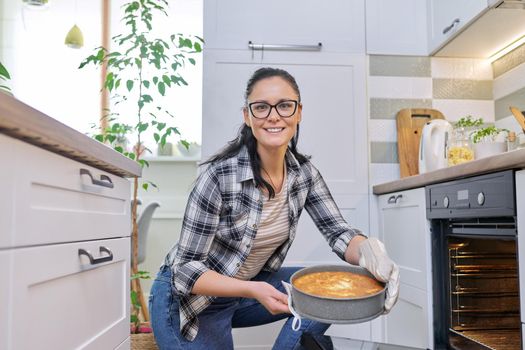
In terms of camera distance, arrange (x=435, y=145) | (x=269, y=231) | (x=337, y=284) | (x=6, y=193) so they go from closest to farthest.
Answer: (x=6, y=193) < (x=337, y=284) < (x=269, y=231) < (x=435, y=145)

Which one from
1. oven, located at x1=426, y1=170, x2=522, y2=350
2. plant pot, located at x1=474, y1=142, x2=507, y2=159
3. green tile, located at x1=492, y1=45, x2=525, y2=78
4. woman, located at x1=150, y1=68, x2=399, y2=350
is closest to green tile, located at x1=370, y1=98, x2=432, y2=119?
green tile, located at x1=492, y1=45, x2=525, y2=78

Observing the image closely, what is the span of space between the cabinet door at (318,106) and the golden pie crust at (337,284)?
121 cm

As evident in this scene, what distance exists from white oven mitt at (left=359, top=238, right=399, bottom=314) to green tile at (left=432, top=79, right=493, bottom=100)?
1512 millimetres

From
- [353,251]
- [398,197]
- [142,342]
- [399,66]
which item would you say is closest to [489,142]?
[398,197]

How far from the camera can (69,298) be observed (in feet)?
2.89

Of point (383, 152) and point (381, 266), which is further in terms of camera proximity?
point (383, 152)

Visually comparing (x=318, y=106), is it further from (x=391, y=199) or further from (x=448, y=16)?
(x=448, y=16)

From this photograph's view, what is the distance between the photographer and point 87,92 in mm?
3633

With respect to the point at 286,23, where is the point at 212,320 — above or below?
below

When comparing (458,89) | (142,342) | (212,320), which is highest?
(458,89)

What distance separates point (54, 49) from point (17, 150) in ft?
11.1

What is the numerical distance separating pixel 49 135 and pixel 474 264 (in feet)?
4.63

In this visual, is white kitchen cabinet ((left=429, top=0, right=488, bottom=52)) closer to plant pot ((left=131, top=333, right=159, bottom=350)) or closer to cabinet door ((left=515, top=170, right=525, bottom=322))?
cabinet door ((left=515, top=170, right=525, bottom=322))

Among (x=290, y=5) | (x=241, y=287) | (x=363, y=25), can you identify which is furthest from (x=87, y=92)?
(x=241, y=287)
